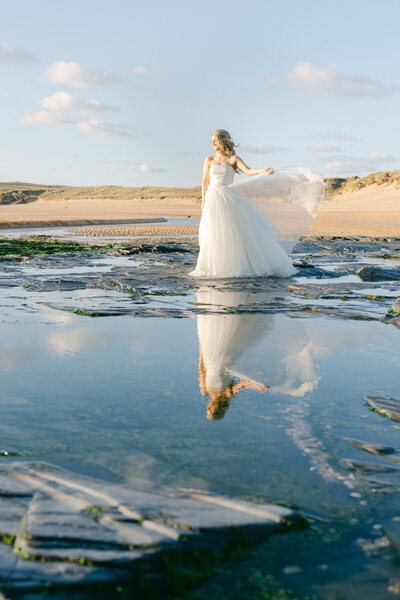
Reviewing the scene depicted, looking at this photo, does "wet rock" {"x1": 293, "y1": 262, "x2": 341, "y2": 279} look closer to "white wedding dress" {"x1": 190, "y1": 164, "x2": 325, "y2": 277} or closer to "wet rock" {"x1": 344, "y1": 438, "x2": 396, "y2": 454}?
"white wedding dress" {"x1": 190, "y1": 164, "x2": 325, "y2": 277}

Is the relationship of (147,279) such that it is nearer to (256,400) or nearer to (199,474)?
(256,400)

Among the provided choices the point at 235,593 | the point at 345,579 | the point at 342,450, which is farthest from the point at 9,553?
the point at 342,450

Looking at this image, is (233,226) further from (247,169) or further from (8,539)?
(8,539)

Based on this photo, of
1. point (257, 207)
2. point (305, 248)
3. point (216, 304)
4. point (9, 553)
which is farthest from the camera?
point (305, 248)

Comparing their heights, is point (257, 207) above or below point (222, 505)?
above

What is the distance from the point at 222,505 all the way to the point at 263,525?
18cm

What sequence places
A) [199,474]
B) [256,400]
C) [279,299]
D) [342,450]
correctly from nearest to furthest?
1. [199,474]
2. [342,450]
3. [256,400]
4. [279,299]

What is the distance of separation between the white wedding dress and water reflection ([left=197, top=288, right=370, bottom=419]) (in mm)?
2941

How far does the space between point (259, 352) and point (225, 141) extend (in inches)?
218

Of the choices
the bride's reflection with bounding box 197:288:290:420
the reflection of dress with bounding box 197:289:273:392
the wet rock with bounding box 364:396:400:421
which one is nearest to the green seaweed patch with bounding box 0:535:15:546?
the bride's reflection with bounding box 197:288:290:420

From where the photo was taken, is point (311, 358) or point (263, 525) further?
point (311, 358)

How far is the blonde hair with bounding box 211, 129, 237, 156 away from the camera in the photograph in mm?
9078

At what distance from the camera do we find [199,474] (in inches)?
93.0

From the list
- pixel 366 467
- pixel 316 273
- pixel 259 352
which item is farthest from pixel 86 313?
pixel 316 273
